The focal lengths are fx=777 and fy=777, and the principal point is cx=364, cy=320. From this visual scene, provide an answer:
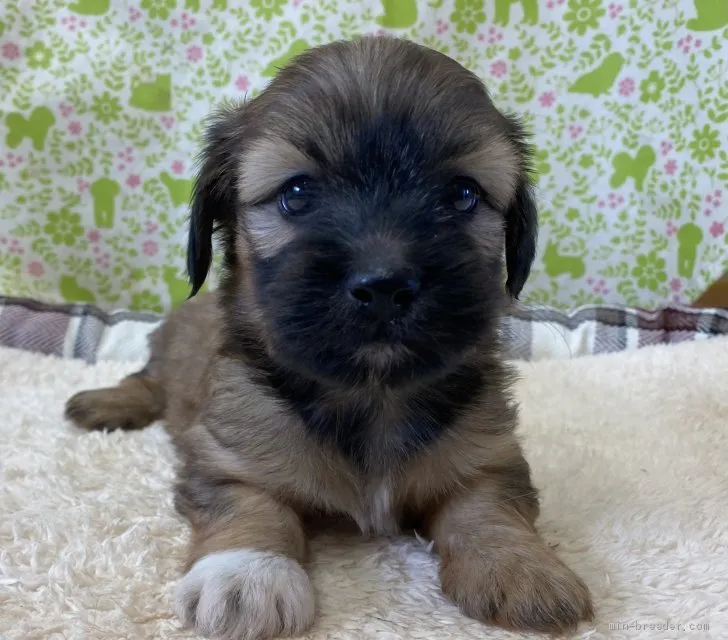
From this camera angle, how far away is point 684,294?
3.27m

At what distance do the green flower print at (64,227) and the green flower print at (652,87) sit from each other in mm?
2362

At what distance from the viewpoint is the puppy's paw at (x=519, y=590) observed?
1.18 meters

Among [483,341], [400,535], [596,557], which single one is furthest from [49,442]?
[596,557]

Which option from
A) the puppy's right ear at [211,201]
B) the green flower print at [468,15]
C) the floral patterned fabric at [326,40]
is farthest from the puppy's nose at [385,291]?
the green flower print at [468,15]

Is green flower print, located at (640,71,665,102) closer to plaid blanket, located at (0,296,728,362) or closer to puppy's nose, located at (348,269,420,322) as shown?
plaid blanket, located at (0,296,728,362)

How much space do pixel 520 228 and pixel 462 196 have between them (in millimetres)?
247

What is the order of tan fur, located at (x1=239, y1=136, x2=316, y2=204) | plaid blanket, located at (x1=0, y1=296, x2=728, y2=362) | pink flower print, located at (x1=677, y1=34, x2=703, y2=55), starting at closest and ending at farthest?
tan fur, located at (x1=239, y1=136, x2=316, y2=204), plaid blanket, located at (x1=0, y1=296, x2=728, y2=362), pink flower print, located at (x1=677, y1=34, x2=703, y2=55)

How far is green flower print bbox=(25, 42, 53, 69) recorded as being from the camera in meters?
3.05

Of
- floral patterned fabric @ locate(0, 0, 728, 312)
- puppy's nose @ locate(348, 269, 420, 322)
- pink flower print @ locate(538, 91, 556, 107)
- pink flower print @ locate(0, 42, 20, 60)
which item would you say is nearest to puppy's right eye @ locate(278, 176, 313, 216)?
puppy's nose @ locate(348, 269, 420, 322)

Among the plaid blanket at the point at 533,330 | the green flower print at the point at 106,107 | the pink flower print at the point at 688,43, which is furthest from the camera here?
the green flower print at the point at 106,107

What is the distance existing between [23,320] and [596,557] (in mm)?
2231

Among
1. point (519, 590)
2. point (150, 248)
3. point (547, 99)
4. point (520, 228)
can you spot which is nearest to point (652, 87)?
point (547, 99)

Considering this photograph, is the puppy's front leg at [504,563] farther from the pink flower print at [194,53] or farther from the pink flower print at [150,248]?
the pink flower print at [194,53]

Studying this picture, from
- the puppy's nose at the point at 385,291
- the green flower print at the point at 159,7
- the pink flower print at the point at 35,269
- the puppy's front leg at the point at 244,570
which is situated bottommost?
the pink flower print at the point at 35,269
